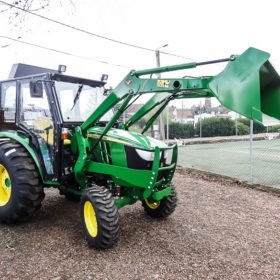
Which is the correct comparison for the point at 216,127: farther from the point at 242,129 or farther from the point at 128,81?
the point at 128,81

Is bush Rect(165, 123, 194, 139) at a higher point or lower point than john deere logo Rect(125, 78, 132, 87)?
lower

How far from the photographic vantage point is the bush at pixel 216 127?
58.5 feet

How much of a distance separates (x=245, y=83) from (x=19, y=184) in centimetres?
305

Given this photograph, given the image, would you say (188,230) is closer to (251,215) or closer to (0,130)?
(251,215)

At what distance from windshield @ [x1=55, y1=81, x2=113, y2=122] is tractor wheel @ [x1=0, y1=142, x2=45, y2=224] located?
0.80 meters

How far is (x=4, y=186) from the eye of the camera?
Result: 4.25 metres

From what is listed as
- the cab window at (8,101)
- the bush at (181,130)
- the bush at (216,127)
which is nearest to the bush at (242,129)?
the bush at (216,127)

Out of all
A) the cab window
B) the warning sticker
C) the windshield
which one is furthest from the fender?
the warning sticker

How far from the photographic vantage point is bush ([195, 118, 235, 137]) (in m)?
17.8

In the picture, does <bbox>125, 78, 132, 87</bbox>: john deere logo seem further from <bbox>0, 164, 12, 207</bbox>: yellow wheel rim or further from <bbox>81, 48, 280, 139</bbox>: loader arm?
<bbox>0, 164, 12, 207</bbox>: yellow wheel rim

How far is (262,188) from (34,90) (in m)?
5.02

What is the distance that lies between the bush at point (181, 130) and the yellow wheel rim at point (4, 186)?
14509 mm

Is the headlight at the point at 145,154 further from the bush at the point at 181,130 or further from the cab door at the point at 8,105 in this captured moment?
the bush at the point at 181,130

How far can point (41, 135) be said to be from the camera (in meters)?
3.96
